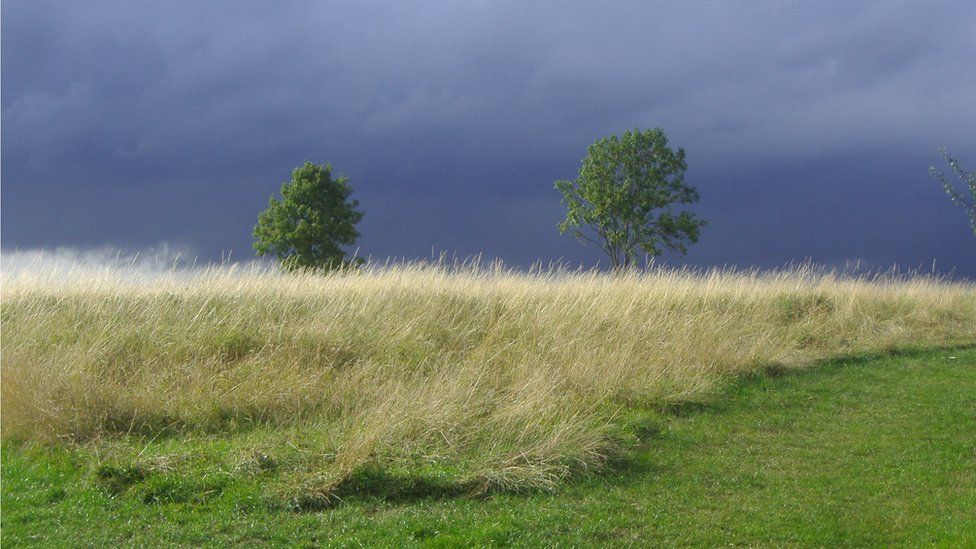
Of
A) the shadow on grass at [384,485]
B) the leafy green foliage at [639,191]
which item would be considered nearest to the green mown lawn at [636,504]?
the shadow on grass at [384,485]

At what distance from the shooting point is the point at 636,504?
20.6 ft

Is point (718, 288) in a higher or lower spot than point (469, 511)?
higher

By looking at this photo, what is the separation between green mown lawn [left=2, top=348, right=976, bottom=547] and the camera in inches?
218

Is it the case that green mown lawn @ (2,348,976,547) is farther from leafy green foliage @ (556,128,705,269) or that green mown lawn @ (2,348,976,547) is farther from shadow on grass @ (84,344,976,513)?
leafy green foliage @ (556,128,705,269)

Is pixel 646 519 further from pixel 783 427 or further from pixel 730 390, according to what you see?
pixel 730 390

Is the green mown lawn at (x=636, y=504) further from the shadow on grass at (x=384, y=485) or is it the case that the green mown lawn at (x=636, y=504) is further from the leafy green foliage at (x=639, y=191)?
the leafy green foliage at (x=639, y=191)

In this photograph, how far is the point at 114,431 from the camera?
7406mm

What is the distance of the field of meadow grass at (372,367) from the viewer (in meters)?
6.63

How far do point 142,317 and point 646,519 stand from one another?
7552mm

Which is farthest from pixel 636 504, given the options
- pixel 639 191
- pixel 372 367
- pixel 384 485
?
pixel 639 191

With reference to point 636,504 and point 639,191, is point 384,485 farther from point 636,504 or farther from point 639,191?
point 639,191

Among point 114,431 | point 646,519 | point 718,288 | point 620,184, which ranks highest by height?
point 620,184

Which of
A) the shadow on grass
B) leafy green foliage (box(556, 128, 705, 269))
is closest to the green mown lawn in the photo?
the shadow on grass

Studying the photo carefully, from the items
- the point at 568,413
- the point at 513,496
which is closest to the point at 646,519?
the point at 513,496
